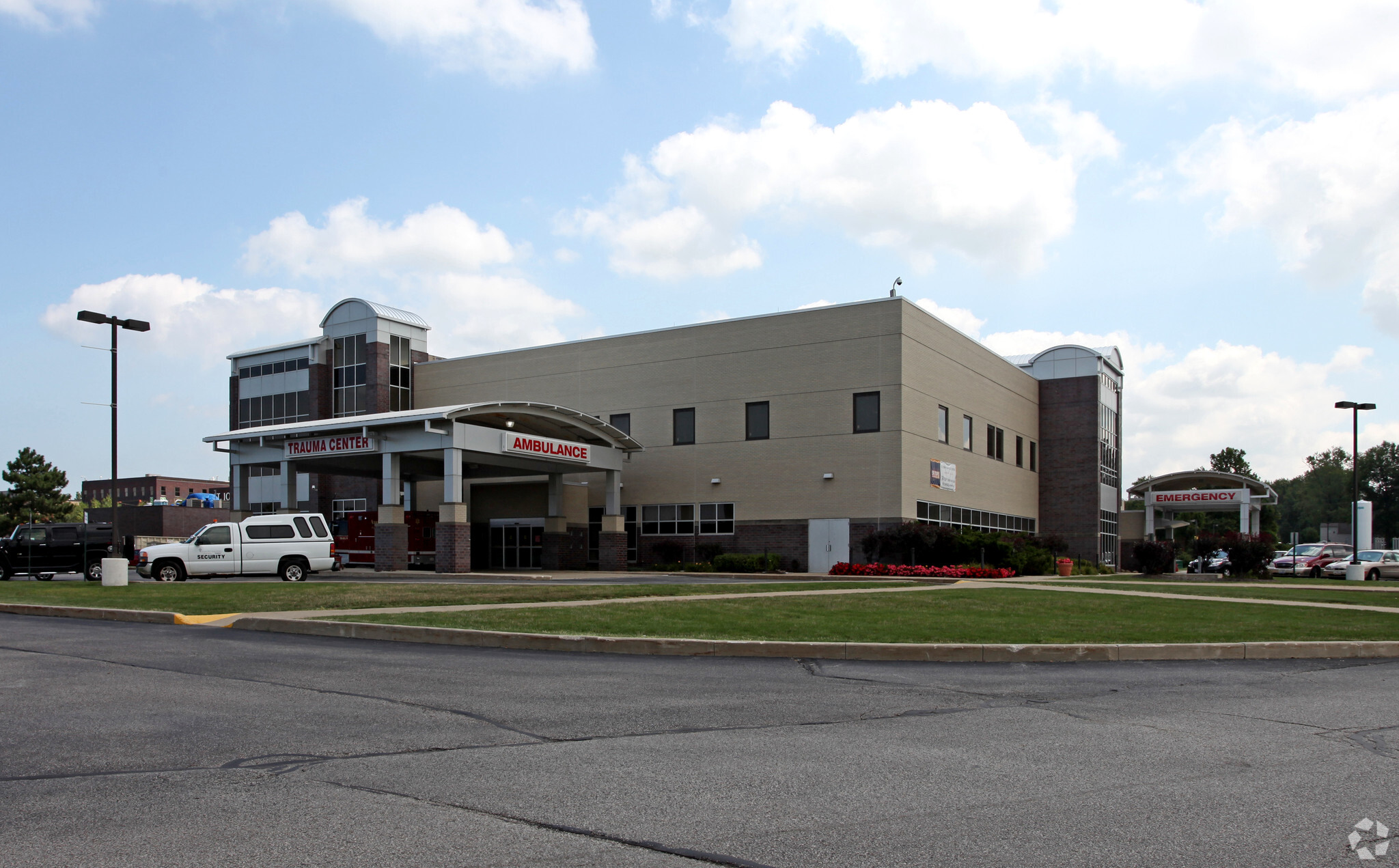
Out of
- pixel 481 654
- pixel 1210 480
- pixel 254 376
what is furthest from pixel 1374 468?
pixel 481 654

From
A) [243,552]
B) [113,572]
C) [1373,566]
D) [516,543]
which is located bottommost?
[1373,566]

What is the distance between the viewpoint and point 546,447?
4084 cm

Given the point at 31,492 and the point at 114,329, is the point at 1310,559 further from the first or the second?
the point at 31,492

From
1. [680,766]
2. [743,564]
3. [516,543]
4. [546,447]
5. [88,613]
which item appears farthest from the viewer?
[516,543]

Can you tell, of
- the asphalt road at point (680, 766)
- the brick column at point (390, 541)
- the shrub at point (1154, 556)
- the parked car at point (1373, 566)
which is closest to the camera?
the asphalt road at point (680, 766)

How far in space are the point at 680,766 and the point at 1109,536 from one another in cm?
5838

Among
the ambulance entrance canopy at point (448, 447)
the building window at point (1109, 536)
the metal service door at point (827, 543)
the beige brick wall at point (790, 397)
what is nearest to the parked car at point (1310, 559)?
the building window at point (1109, 536)

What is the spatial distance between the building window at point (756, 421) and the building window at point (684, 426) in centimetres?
252

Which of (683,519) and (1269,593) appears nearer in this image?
(1269,593)

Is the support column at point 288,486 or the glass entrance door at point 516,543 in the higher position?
the support column at point 288,486

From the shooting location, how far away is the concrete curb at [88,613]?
18219mm

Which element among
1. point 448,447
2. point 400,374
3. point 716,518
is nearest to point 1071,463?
point 716,518

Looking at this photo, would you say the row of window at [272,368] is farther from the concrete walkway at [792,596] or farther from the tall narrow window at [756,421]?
the concrete walkway at [792,596]

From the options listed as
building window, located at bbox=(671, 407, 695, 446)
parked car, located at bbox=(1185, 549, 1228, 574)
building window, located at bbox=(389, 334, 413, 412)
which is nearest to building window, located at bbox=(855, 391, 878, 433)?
building window, located at bbox=(671, 407, 695, 446)
